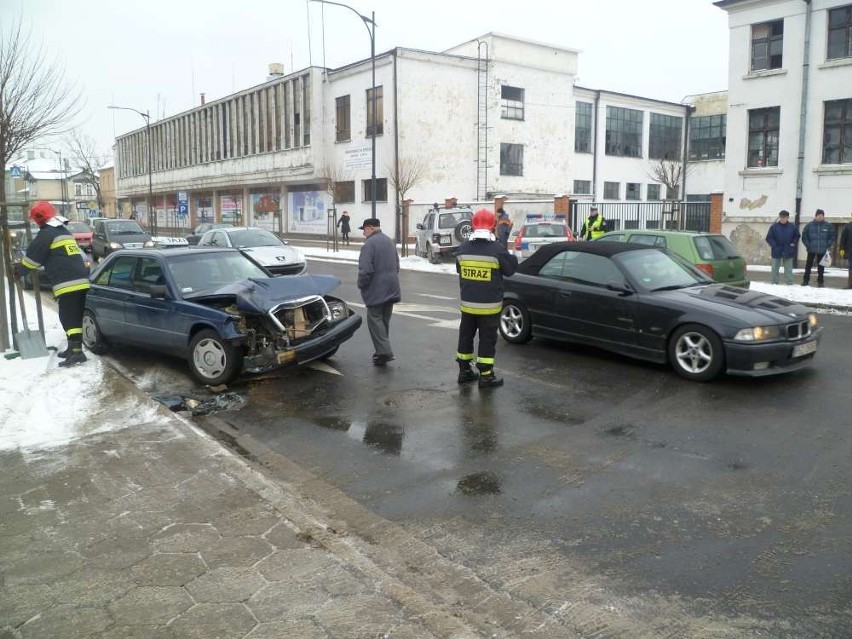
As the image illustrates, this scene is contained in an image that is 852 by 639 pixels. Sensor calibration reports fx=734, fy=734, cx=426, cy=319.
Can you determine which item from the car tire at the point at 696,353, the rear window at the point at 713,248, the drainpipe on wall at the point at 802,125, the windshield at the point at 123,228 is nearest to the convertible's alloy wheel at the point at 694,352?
the car tire at the point at 696,353

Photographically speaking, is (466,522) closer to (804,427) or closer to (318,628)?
(318,628)

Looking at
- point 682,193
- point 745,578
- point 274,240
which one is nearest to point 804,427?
point 745,578

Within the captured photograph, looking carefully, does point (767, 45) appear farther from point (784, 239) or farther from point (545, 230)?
point (784, 239)

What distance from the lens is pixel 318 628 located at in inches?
134

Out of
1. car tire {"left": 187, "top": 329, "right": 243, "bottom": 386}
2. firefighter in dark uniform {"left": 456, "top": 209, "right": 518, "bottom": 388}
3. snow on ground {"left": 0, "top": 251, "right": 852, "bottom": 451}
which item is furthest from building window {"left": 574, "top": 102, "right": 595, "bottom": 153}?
car tire {"left": 187, "top": 329, "right": 243, "bottom": 386}

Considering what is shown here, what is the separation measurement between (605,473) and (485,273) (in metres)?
2.92

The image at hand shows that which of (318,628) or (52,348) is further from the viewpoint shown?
(52,348)

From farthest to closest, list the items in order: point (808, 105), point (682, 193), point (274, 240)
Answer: point (682, 193) → point (808, 105) → point (274, 240)

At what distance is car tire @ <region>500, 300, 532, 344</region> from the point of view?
994cm

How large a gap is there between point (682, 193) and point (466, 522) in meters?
49.8

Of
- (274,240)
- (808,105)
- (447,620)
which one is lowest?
(447,620)

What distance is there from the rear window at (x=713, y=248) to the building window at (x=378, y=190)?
28.0 meters

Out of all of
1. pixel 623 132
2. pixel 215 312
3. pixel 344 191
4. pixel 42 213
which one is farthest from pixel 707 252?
pixel 623 132

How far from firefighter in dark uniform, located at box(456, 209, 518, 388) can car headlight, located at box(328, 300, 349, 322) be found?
177cm
